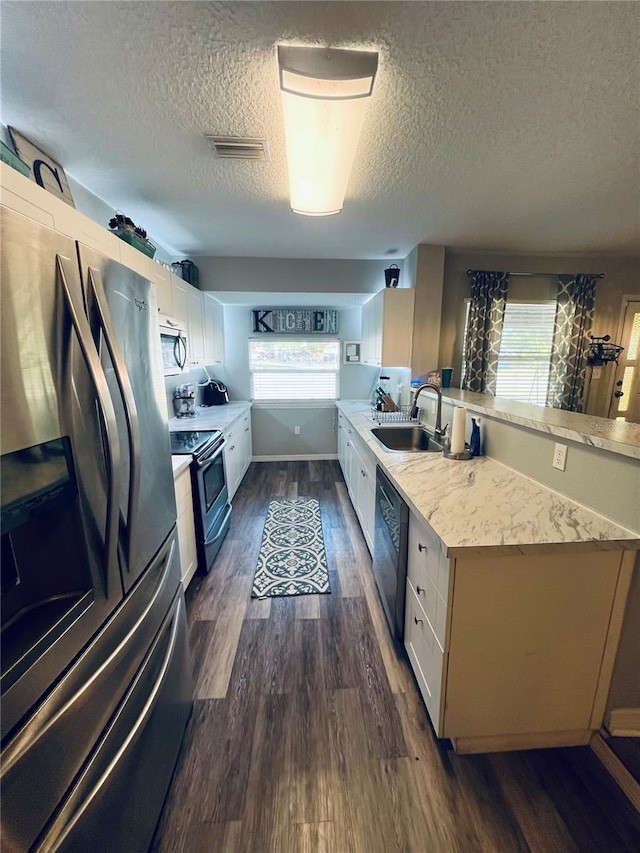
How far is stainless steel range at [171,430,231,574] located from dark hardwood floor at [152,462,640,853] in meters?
0.64

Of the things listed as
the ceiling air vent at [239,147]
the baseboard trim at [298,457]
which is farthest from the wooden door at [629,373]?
the ceiling air vent at [239,147]

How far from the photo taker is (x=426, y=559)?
136 centimetres

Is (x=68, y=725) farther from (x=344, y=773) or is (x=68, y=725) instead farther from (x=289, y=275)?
(x=289, y=275)

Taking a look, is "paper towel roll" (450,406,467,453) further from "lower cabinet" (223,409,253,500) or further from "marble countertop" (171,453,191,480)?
"lower cabinet" (223,409,253,500)

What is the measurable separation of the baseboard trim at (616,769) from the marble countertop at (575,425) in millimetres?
1202

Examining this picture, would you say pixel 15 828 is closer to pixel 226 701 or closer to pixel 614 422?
pixel 226 701

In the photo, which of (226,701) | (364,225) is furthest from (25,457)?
(364,225)

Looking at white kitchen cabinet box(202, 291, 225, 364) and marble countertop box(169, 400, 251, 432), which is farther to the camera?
white kitchen cabinet box(202, 291, 225, 364)

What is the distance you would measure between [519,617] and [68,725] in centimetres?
138

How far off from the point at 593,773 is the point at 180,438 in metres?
2.88

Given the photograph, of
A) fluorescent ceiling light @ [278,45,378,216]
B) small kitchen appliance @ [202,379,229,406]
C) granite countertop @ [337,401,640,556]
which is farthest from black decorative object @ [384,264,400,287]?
small kitchen appliance @ [202,379,229,406]

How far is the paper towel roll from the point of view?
1.97 meters

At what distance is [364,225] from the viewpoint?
8.73ft

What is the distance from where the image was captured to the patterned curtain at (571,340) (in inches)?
138
